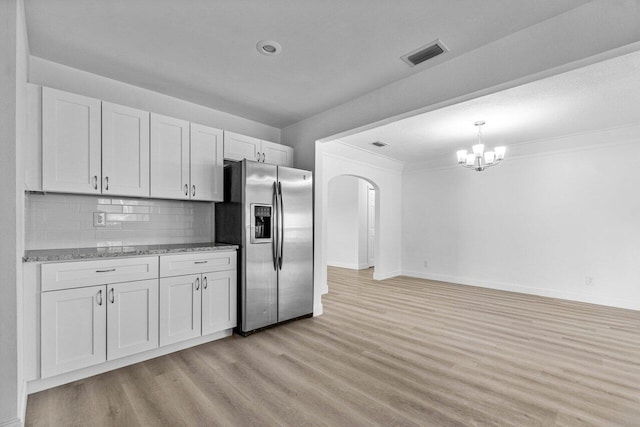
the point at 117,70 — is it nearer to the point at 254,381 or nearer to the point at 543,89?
the point at 254,381

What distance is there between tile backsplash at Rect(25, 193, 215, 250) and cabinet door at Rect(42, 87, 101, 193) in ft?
1.14

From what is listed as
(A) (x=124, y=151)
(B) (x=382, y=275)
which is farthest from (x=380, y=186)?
(A) (x=124, y=151)

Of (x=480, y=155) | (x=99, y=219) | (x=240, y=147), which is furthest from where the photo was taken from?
(x=480, y=155)

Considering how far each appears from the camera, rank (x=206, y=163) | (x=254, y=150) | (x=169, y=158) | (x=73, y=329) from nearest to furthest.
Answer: (x=73, y=329) < (x=169, y=158) < (x=206, y=163) < (x=254, y=150)

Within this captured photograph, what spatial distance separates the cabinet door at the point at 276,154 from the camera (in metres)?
3.84

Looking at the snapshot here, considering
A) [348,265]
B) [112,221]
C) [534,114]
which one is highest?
[534,114]

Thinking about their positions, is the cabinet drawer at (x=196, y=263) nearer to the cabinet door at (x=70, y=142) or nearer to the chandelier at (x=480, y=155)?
the cabinet door at (x=70, y=142)

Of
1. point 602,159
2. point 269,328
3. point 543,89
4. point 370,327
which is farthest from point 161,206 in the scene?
point 602,159

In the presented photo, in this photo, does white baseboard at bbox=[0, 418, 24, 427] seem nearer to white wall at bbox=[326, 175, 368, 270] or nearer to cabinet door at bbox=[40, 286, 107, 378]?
cabinet door at bbox=[40, 286, 107, 378]

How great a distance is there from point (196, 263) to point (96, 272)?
2.61 ft

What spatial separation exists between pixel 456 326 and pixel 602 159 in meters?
3.64

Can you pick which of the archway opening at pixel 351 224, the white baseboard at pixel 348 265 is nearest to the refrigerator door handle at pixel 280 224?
the archway opening at pixel 351 224

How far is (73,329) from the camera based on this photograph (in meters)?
2.21

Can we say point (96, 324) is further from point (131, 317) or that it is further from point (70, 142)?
point (70, 142)
